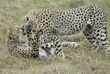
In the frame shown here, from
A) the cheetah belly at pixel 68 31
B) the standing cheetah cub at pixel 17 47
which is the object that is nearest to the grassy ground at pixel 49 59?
the standing cheetah cub at pixel 17 47

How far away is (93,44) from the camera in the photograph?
4973 millimetres

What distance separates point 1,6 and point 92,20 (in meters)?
5.02

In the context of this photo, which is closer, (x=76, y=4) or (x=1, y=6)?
(x=1, y=6)

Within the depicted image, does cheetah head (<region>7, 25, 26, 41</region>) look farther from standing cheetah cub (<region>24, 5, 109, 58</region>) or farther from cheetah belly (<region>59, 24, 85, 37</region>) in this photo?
cheetah belly (<region>59, 24, 85, 37</region>)

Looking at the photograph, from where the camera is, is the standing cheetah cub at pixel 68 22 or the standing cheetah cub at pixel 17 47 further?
the standing cheetah cub at pixel 68 22

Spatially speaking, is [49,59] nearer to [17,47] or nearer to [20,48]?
[20,48]

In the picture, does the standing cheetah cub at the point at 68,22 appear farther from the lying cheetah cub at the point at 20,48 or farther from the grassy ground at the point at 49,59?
the grassy ground at the point at 49,59

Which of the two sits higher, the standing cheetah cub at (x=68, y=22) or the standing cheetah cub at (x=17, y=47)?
the standing cheetah cub at (x=68, y=22)

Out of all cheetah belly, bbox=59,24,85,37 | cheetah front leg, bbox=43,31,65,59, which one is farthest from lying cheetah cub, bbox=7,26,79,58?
cheetah belly, bbox=59,24,85,37

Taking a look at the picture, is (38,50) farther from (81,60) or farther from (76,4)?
(76,4)

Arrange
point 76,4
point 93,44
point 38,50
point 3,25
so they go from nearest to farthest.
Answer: point 38,50 → point 93,44 → point 3,25 → point 76,4

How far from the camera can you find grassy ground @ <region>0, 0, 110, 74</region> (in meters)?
2.94

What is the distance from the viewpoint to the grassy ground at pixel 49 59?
2941 mm

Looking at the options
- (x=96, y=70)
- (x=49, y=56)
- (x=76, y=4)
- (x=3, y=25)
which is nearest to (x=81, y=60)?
(x=96, y=70)
